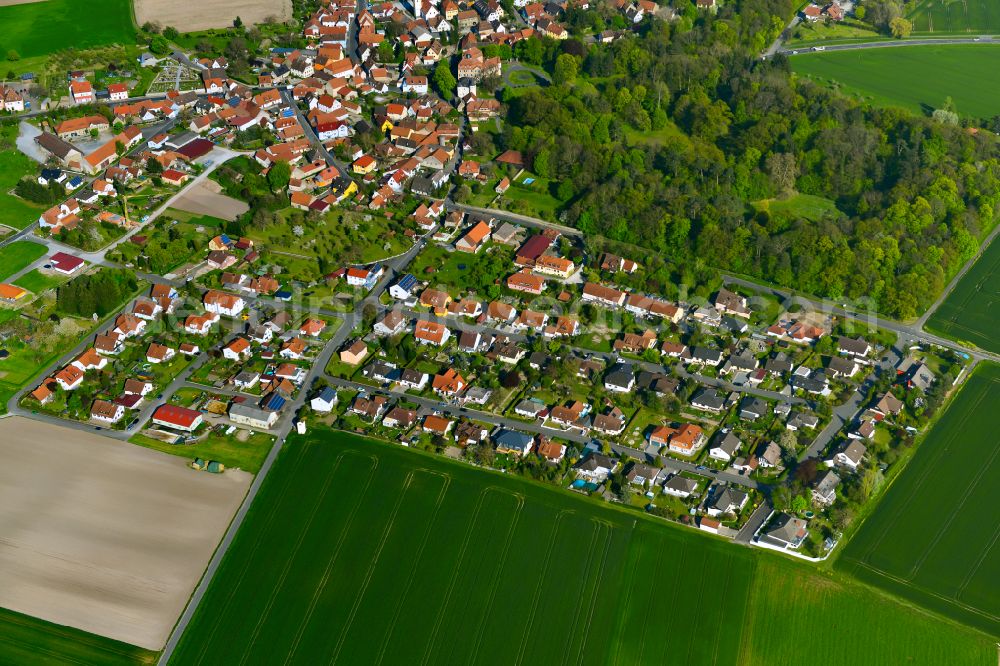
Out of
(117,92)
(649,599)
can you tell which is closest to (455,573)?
(649,599)

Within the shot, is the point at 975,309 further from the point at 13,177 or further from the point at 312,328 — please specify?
the point at 13,177

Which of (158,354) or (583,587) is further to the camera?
(158,354)

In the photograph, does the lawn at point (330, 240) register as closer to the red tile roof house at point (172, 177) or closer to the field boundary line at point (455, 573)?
the red tile roof house at point (172, 177)

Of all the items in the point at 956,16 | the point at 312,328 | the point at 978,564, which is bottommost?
the point at 978,564

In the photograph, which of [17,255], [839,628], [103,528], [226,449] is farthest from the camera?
[17,255]

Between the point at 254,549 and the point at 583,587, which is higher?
the point at 583,587

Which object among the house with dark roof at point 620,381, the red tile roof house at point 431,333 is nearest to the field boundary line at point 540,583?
the house with dark roof at point 620,381

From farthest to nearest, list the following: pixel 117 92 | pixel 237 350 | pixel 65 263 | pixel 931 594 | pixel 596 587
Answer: pixel 117 92 < pixel 65 263 < pixel 237 350 < pixel 931 594 < pixel 596 587

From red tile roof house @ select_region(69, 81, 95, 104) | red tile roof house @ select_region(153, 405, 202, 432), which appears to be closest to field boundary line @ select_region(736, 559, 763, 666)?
red tile roof house @ select_region(153, 405, 202, 432)
